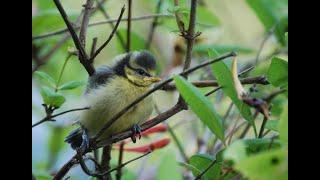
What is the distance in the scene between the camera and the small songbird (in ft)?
4.81

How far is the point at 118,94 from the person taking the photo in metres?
1.52

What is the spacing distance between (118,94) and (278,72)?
0.64m

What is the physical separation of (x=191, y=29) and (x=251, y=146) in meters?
0.24

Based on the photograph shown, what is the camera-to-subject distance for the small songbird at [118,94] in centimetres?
147

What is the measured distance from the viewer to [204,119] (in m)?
0.87

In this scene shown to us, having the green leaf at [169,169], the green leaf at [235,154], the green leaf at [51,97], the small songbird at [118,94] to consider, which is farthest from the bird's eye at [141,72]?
the green leaf at [235,154]

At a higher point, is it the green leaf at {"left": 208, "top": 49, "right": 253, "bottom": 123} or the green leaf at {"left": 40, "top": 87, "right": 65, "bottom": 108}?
the green leaf at {"left": 40, "top": 87, "right": 65, "bottom": 108}

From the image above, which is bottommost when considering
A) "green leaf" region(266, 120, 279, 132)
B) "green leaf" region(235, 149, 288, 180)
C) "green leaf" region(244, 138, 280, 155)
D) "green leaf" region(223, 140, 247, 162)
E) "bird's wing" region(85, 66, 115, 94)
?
"green leaf" region(235, 149, 288, 180)

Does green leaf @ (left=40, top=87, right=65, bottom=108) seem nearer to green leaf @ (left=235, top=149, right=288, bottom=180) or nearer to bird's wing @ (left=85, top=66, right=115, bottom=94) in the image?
bird's wing @ (left=85, top=66, right=115, bottom=94)

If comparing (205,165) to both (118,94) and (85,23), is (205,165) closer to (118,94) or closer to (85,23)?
(85,23)

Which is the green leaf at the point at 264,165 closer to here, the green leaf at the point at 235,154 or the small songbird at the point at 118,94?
the green leaf at the point at 235,154

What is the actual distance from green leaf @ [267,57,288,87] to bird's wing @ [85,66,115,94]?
0.57 m

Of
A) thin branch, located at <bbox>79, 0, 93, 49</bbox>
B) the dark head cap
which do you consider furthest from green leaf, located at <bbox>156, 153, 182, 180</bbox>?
the dark head cap
